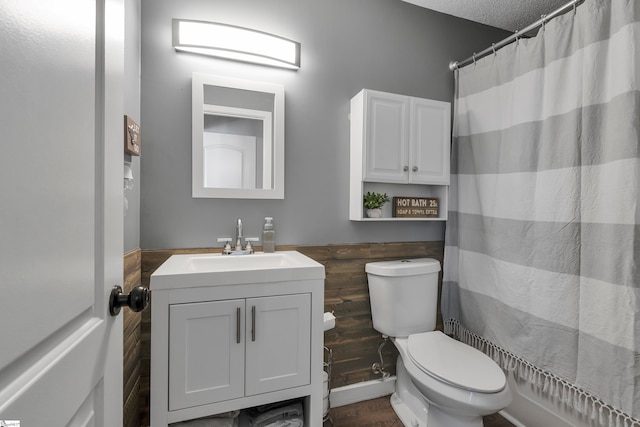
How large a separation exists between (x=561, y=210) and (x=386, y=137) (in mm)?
928

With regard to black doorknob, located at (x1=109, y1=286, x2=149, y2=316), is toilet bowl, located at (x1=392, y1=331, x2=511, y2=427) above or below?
below

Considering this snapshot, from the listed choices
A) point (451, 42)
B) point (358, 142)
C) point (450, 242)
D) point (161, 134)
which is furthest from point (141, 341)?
point (451, 42)

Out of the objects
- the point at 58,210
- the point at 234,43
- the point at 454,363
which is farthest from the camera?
the point at 234,43

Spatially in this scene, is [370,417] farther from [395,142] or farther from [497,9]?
[497,9]

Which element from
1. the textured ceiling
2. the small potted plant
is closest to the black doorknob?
the small potted plant

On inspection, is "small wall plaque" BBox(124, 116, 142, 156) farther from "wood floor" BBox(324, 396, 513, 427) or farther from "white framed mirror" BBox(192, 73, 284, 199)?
"wood floor" BBox(324, 396, 513, 427)

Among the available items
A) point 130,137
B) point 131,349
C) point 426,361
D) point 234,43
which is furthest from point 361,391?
point 234,43

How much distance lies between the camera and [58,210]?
0.40 metres

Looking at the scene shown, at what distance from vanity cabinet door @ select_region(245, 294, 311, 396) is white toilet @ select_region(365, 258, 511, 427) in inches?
22.6

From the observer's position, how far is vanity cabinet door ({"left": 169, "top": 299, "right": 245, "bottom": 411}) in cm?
108

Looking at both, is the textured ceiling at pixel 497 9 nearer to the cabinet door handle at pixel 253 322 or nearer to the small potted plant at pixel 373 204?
the small potted plant at pixel 373 204

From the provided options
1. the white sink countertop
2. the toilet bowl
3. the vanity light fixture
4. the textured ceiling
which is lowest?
the toilet bowl

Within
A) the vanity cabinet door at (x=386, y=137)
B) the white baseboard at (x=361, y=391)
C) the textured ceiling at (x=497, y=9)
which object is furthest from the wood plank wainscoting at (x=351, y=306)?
the textured ceiling at (x=497, y=9)

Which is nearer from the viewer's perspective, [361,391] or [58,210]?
[58,210]
